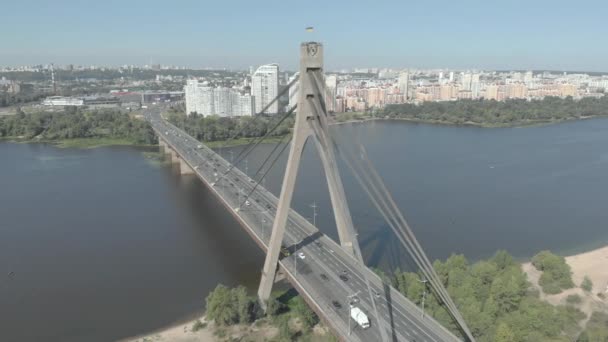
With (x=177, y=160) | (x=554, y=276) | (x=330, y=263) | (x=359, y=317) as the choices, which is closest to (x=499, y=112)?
(x=177, y=160)

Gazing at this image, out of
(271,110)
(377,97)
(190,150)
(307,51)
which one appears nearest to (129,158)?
(190,150)

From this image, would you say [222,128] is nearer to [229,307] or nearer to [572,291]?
[229,307]

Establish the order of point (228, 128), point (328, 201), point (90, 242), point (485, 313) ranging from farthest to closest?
point (228, 128) → point (328, 201) → point (90, 242) → point (485, 313)

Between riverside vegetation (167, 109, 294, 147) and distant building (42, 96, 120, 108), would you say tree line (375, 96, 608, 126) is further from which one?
distant building (42, 96, 120, 108)

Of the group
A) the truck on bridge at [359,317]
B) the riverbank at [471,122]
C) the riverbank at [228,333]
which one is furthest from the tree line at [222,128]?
the truck on bridge at [359,317]

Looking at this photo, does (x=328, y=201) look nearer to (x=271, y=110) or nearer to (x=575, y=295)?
(x=575, y=295)

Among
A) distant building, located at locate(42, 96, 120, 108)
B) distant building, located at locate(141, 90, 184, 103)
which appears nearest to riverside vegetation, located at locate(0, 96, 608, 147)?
distant building, located at locate(42, 96, 120, 108)
